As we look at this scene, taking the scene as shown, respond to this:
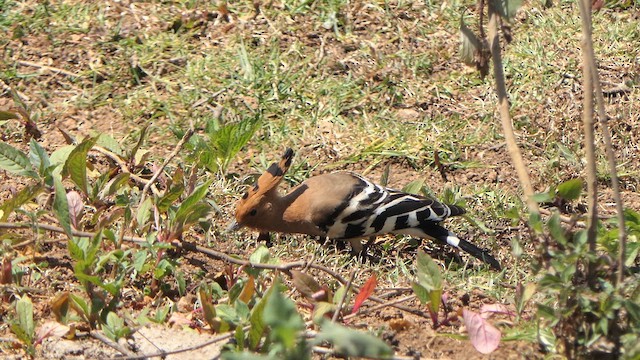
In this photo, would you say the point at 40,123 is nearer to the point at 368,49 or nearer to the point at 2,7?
the point at 2,7

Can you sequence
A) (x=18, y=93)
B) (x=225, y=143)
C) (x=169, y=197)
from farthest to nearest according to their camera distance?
(x=18, y=93)
(x=225, y=143)
(x=169, y=197)

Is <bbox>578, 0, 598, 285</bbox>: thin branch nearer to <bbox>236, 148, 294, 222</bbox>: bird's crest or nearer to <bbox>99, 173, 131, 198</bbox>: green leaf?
<bbox>236, 148, 294, 222</bbox>: bird's crest

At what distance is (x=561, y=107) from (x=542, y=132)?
0.65ft

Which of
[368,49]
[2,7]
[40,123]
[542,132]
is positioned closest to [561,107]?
[542,132]

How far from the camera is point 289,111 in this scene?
208 inches

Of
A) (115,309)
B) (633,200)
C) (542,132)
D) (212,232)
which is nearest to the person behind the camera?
(115,309)

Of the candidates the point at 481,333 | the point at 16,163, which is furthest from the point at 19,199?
the point at 481,333

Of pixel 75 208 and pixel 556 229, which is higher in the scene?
pixel 556 229

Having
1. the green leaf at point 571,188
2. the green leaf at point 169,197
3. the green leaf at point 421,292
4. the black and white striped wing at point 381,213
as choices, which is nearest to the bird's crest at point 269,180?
the black and white striped wing at point 381,213

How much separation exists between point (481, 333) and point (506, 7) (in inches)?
41.6

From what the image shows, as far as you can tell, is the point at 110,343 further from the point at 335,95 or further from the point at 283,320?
the point at 335,95

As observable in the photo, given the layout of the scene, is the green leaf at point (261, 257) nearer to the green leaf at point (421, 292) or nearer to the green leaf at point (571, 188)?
the green leaf at point (421, 292)

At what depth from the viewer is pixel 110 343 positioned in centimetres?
329

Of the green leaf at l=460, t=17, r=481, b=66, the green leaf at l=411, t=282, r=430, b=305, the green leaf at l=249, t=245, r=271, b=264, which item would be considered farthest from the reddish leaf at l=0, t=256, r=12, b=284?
the green leaf at l=460, t=17, r=481, b=66
